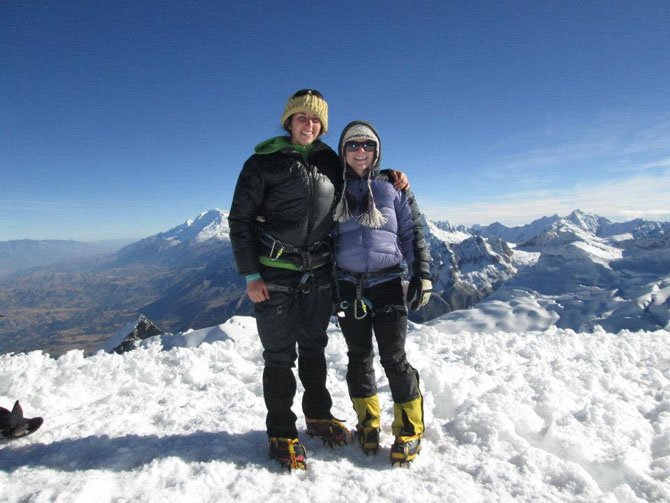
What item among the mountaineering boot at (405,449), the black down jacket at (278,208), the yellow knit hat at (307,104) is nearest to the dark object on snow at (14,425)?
the black down jacket at (278,208)

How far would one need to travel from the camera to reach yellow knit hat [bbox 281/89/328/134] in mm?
4461

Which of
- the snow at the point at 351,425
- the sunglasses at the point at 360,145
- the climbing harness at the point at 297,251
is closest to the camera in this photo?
the snow at the point at 351,425

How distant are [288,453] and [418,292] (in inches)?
90.1

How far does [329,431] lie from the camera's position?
182 inches

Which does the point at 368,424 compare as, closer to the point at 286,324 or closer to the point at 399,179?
the point at 286,324

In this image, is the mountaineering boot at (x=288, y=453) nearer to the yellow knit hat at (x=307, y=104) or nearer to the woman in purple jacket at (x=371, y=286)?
the woman in purple jacket at (x=371, y=286)

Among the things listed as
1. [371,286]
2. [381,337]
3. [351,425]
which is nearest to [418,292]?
[371,286]

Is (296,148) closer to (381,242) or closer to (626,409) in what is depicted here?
(381,242)

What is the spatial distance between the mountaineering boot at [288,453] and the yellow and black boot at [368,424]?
29.2 inches

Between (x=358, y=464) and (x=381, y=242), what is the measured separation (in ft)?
8.11

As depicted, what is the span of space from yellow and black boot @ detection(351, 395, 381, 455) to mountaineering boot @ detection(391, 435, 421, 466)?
0.94 feet

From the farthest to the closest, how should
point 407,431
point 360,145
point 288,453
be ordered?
point 360,145 → point 407,431 → point 288,453

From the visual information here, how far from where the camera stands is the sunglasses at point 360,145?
4578mm

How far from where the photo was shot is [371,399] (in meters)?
4.63
